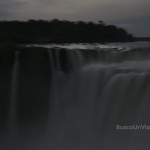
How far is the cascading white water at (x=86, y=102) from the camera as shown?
28.4ft

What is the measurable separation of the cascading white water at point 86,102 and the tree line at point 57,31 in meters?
8.94

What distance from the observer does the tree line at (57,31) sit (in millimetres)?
20703

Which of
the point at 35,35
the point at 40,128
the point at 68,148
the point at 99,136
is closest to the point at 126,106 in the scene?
the point at 99,136

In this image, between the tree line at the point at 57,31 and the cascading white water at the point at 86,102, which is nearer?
the cascading white water at the point at 86,102

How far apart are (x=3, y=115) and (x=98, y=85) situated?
8.58 feet

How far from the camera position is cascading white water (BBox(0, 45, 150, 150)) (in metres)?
8.66

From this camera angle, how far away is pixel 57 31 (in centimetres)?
2267

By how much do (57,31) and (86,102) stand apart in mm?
13213

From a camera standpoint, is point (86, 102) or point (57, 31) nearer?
point (86, 102)

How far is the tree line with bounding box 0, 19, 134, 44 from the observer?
20.7 metres

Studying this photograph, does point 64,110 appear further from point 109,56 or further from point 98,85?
point 109,56

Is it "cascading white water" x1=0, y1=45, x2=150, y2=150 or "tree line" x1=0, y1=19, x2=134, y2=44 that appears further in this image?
"tree line" x1=0, y1=19, x2=134, y2=44

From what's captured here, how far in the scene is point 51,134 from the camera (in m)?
9.49

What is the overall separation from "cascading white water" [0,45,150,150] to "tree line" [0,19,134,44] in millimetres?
8939
